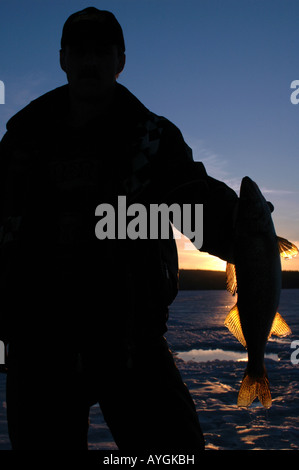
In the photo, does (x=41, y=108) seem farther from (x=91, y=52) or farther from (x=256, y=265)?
(x=256, y=265)

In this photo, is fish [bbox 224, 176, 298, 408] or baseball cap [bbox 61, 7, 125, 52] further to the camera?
baseball cap [bbox 61, 7, 125, 52]

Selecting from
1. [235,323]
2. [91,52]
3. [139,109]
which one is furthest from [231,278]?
[91,52]

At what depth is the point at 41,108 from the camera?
297 centimetres

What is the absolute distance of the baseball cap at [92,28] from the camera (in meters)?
2.70

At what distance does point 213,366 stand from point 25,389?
→ 7.43 meters

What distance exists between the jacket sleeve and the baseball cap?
74 centimetres

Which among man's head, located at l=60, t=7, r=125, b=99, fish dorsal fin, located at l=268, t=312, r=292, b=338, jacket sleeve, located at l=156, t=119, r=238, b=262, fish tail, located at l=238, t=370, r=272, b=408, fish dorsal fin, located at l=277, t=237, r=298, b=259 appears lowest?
fish tail, located at l=238, t=370, r=272, b=408

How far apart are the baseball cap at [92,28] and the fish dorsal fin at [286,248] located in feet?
5.54

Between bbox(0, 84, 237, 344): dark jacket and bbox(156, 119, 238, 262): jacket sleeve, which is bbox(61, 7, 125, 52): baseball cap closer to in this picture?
bbox(0, 84, 237, 344): dark jacket

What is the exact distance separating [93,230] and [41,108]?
1.10 meters

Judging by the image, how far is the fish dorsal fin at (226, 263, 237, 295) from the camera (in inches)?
82.5

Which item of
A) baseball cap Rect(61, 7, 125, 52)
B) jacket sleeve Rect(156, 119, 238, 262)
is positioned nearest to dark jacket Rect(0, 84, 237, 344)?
jacket sleeve Rect(156, 119, 238, 262)

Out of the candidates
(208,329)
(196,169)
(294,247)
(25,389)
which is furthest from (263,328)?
(208,329)

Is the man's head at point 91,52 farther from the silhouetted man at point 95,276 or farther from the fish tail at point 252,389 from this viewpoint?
the fish tail at point 252,389
